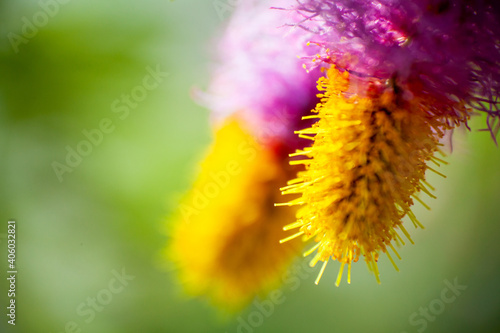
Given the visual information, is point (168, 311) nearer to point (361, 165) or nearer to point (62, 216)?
point (62, 216)

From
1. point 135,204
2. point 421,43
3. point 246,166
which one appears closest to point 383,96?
point 421,43

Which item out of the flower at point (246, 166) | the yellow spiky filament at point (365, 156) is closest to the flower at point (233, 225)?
the flower at point (246, 166)

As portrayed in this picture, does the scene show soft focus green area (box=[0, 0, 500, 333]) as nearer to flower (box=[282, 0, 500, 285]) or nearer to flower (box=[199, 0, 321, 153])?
flower (box=[199, 0, 321, 153])

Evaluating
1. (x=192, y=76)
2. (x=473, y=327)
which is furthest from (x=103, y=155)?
(x=473, y=327)

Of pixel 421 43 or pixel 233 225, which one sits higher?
pixel 421 43

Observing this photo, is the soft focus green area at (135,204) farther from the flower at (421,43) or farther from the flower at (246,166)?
the flower at (421,43)

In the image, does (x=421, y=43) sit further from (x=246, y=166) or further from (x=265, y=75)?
(x=246, y=166)

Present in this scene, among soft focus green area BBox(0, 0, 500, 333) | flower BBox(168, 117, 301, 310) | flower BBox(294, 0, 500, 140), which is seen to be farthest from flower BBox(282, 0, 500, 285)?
soft focus green area BBox(0, 0, 500, 333)
